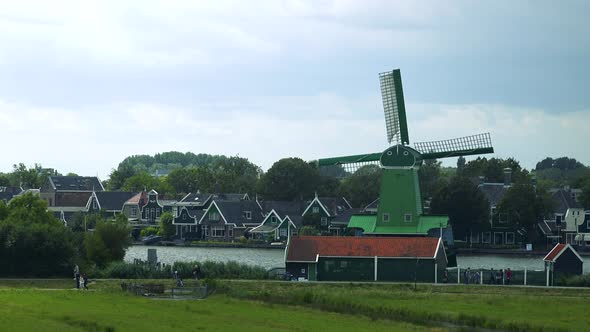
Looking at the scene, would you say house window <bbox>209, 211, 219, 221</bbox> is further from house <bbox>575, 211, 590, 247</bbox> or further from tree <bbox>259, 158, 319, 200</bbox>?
house <bbox>575, 211, 590, 247</bbox>

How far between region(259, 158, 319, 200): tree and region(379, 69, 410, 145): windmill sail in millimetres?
45596

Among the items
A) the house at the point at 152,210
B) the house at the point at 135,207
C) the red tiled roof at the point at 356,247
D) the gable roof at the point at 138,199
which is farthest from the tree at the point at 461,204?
the red tiled roof at the point at 356,247

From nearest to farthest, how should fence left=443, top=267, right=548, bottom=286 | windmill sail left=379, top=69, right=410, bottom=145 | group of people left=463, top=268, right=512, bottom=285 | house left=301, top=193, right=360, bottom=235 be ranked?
group of people left=463, top=268, right=512, bottom=285 < fence left=443, top=267, right=548, bottom=286 < windmill sail left=379, top=69, right=410, bottom=145 < house left=301, top=193, right=360, bottom=235

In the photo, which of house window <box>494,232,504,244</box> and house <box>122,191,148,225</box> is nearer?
house window <box>494,232,504,244</box>

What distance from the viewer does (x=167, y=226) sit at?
12750 centimetres

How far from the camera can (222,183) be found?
15712 cm

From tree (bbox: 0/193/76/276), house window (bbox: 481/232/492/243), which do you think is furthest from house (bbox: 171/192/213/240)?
tree (bbox: 0/193/76/276)

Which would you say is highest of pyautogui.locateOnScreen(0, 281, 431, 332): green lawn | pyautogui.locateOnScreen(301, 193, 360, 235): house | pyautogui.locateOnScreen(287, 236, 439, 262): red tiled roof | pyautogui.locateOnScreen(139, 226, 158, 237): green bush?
pyautogui.locateOnScreen(301, 193, 360, 235): house

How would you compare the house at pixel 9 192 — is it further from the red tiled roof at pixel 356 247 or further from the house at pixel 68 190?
the red tiled roof at pixel 356 247

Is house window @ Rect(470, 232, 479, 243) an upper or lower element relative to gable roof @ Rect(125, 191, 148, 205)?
lower

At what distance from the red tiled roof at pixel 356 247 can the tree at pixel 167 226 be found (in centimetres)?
6179

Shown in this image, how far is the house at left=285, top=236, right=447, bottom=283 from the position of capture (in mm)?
64562

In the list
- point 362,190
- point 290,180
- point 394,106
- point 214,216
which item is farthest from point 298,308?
point 362,190

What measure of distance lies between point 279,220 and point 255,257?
71.8 ft
